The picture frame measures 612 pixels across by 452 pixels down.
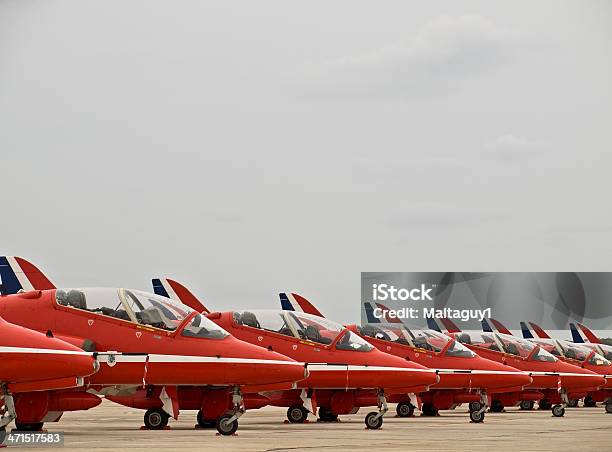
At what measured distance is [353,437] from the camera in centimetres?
2106

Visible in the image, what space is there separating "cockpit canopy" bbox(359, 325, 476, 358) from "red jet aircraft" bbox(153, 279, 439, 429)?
12.5 feet

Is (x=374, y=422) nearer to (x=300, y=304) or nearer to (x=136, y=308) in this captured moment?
(x=136, y=308)

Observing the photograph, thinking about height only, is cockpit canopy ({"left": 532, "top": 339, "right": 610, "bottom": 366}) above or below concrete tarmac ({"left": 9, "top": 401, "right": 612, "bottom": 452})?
above

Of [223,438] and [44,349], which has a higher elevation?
[44,349]

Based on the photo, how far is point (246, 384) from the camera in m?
22.5

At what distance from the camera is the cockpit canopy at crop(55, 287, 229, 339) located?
890 inches

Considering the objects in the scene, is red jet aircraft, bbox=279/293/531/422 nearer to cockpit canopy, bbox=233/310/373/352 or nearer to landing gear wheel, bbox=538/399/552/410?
cockpit canopy, bbox=233/310/373/352

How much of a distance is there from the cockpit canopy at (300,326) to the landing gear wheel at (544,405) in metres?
12.9

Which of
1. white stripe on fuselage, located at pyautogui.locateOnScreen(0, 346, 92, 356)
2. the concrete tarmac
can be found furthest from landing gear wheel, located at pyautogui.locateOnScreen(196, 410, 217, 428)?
white stripe on fuselage, located at pyautogui.locateOnScreen(0, 346, 92, 356)

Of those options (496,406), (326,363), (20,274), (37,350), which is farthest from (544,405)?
(37,350)

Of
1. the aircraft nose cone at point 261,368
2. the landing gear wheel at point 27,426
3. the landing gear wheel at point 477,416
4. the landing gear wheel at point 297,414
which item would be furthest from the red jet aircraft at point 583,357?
the landing gear wheel at point 27,426

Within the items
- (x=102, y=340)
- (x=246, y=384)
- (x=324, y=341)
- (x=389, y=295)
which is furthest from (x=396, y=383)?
(x=389, y=295)

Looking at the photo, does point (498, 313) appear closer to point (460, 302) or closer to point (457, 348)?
point (460, 302)

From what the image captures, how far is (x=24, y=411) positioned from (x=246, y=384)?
429 centimetres
